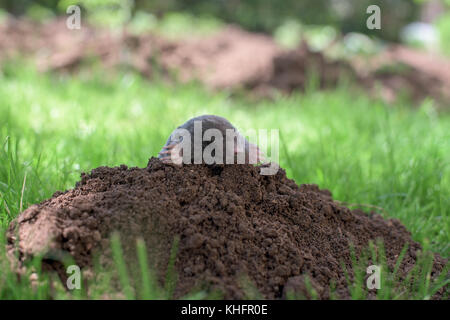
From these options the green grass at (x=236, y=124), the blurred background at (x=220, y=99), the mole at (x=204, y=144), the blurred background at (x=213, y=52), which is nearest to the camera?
the mole at (x=204, y=144)

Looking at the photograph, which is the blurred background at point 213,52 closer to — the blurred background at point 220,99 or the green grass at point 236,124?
the blurred background at point 220,99

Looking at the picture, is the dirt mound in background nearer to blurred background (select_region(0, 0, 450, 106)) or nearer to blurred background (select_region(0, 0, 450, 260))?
blurred background (select_region(0, 0, 450, 260))

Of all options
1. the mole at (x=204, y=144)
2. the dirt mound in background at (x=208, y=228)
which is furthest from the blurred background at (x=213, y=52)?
the dirt mound in background at (x=208, y=228)

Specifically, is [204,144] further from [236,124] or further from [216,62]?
[216,62]

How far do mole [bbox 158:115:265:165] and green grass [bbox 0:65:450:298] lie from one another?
690 mm

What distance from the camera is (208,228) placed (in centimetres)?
165

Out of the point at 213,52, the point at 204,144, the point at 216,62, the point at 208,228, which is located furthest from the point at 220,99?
the point at 208,228

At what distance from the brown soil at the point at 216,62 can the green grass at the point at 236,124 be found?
14.4 inches

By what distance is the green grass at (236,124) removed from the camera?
233 cm

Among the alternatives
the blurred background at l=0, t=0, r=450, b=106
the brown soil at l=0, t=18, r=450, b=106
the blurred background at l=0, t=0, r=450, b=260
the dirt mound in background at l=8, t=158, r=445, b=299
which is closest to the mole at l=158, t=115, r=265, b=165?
the dirt mound in background at l=8, t=158, r=445, b=299

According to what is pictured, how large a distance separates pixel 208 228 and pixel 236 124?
87.2 inches

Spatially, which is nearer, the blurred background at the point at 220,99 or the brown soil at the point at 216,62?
the blurred background at the point at 220,99

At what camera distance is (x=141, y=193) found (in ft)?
5.47
